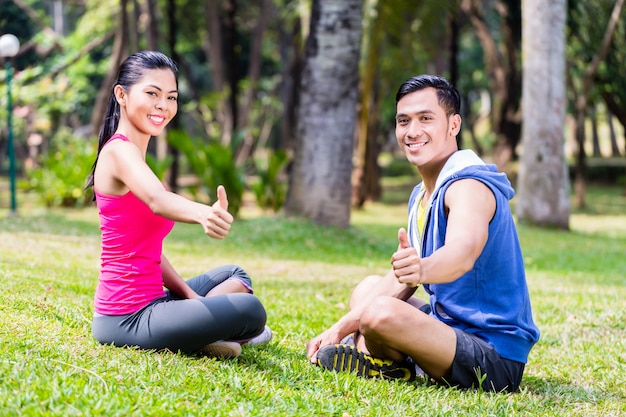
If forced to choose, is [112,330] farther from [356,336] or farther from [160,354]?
[356,336]

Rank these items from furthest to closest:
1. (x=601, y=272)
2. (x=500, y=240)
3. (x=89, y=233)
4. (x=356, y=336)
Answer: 1. (x=89, y=233)
2. (x=601, y=272)
3. (x=356, y=336)
4. (x=500, y=240)

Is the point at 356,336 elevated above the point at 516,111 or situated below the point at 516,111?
below

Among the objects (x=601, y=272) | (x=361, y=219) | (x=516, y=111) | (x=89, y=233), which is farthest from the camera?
(x=516, y=111)

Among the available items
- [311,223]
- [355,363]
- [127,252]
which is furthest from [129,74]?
[311,223]

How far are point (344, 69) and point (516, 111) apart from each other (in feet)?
Answer: 35.3

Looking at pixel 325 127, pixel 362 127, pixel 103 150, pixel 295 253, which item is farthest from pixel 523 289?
pixel 362 127

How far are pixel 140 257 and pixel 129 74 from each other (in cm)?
88

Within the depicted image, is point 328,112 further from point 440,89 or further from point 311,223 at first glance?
point 440,89

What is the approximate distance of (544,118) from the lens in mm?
14195

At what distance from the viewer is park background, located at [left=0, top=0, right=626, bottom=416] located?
11.9 ft

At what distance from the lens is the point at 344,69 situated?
1095 cm

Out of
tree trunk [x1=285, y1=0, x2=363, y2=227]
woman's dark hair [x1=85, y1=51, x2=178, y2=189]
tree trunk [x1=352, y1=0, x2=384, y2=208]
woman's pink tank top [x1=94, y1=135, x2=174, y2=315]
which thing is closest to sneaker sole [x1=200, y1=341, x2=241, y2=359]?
woman's pink tank top [x1=94, y1=135, x2=174, y2=315]

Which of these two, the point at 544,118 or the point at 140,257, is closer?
the point at 140,257

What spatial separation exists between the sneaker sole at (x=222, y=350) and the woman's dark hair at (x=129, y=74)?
39.3 inches
